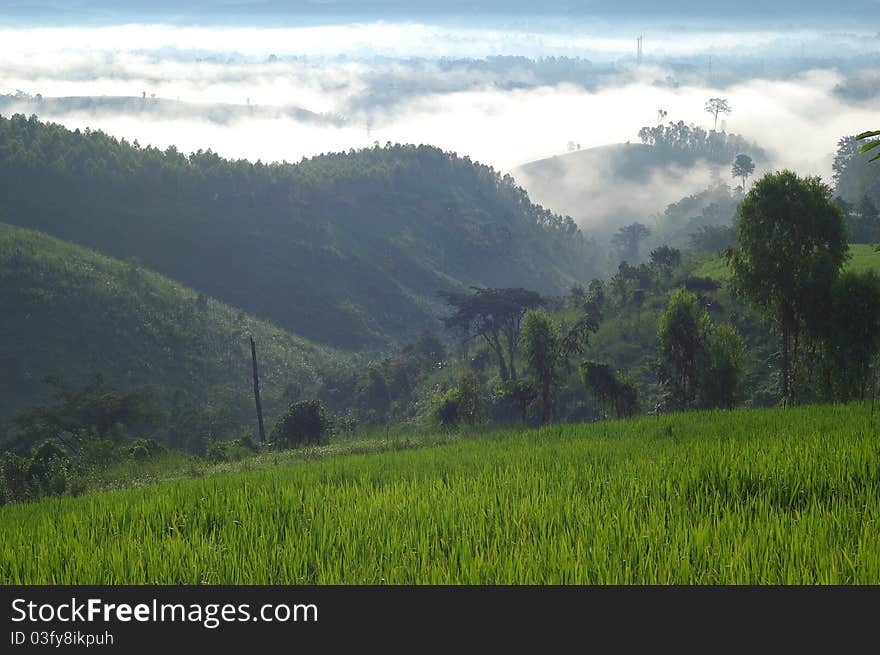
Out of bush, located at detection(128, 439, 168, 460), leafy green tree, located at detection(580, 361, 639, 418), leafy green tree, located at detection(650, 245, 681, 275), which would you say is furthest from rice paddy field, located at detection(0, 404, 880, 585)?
leafy green tree, located at detection(650, 245, 681, 275)

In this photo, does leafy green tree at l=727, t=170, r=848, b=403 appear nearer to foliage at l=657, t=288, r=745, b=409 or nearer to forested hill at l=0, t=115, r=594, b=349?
foliage at l=657, t=288, r=745, b=409

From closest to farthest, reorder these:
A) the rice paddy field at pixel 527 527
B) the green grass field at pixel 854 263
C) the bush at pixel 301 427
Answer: the rice paddy field at pixel 527 527
the bush at pixel 301 427
the green grass field at pixel 854 263

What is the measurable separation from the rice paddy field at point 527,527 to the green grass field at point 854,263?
28.8m

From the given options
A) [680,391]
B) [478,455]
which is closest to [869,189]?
[680,391]

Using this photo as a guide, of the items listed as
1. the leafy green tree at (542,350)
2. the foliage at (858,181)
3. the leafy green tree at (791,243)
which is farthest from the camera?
the foliage at (858,181)

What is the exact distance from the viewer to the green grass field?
60.5m

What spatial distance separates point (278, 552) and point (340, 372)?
95638 millimetres

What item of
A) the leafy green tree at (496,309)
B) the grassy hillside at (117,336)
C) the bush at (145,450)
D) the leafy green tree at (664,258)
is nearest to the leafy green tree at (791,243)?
the bush at (145,450)

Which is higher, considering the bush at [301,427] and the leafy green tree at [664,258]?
the leafy green tree at [664,258]

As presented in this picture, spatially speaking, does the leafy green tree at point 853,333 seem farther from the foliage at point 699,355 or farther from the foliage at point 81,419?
the foliage at point 81,419

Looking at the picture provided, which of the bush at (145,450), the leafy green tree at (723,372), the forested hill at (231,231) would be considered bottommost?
the bush at (145,450)

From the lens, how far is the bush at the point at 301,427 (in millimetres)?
51156

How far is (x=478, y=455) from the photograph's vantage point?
18.8 metres
